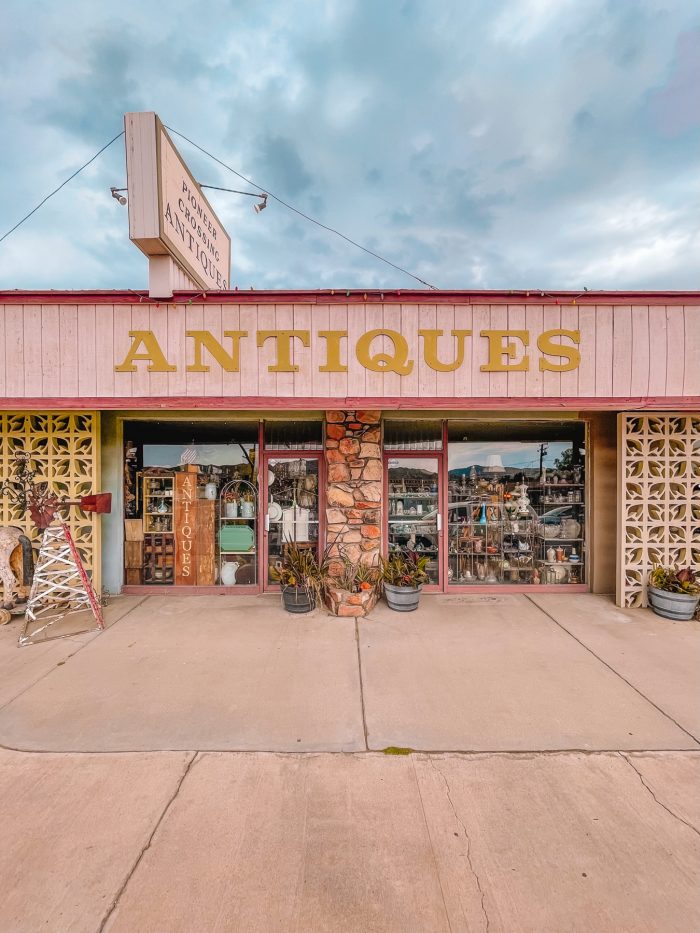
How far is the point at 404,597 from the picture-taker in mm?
6016

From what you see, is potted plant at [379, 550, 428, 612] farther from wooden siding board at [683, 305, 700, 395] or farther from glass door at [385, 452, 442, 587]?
wooden siding board at [683, 305, 700, 395]

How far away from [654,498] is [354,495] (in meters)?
4.27

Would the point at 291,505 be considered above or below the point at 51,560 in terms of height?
above

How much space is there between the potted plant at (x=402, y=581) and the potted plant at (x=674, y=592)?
10.2 ft

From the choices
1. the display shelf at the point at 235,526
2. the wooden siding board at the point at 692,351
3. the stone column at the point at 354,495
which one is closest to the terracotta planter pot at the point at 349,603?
the stone column at the point at 354,495

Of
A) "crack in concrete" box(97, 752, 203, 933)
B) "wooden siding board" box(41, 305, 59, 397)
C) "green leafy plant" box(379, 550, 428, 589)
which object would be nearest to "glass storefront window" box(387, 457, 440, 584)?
"green leafy plant" box(379, 550, 428, 589)

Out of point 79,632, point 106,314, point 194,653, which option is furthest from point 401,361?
point 79,632

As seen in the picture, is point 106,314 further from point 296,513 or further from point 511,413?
point 511,413

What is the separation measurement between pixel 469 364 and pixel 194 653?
15.3 feet

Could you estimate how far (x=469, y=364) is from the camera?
218 inches

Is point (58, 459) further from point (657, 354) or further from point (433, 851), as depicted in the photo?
point (657, 354)

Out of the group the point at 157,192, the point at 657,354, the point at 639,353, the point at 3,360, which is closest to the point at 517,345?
the point at 639,353

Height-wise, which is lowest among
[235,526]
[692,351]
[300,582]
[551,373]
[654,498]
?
[300,582]

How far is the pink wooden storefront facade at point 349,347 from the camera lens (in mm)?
5504
